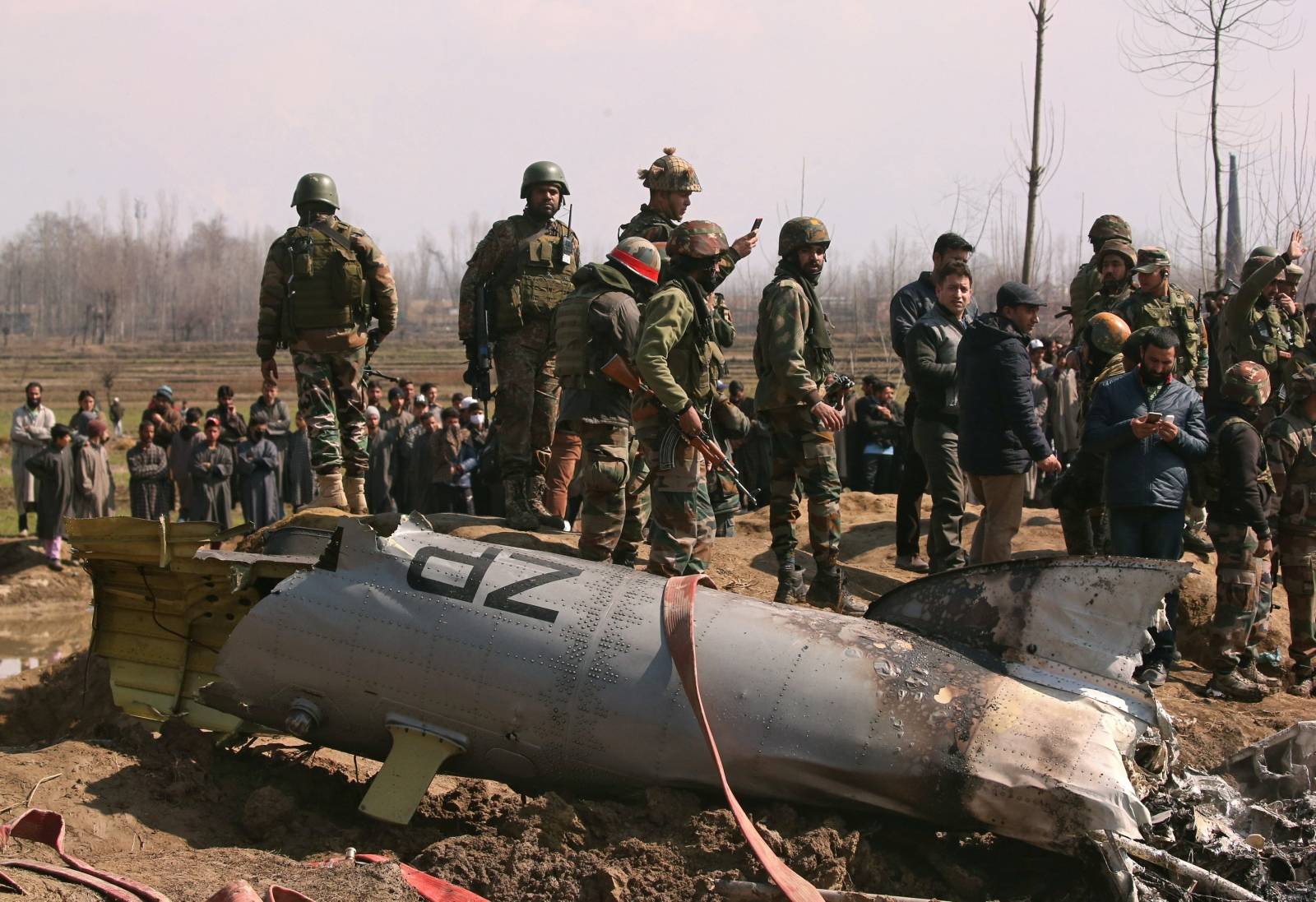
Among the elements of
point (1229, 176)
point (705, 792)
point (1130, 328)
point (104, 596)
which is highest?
point (1229, 176)

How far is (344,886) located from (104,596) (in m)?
2.83

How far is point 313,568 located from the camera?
6.23 m

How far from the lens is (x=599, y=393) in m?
8.07

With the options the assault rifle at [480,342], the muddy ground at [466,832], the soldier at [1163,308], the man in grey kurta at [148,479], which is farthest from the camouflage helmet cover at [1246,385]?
the man in grey kurta at [148,479]

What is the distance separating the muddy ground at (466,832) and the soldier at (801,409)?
219cm

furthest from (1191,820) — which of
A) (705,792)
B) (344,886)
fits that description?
(344,886)

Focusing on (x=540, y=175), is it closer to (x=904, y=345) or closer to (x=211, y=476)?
(x=904, y=345)

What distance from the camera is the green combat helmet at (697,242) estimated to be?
7.48m

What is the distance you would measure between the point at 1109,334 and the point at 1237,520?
5.23 feet

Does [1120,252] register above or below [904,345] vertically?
above

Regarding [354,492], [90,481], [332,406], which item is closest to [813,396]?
[332,406]

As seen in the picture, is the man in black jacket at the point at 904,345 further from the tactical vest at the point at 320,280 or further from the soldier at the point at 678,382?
the tactical vest at the point at 320,280

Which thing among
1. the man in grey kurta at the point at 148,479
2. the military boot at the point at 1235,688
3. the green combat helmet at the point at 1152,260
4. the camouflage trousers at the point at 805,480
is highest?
the green combat helmet at the point at 1152,260

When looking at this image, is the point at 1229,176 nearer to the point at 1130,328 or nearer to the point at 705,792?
the point at 1130,328
